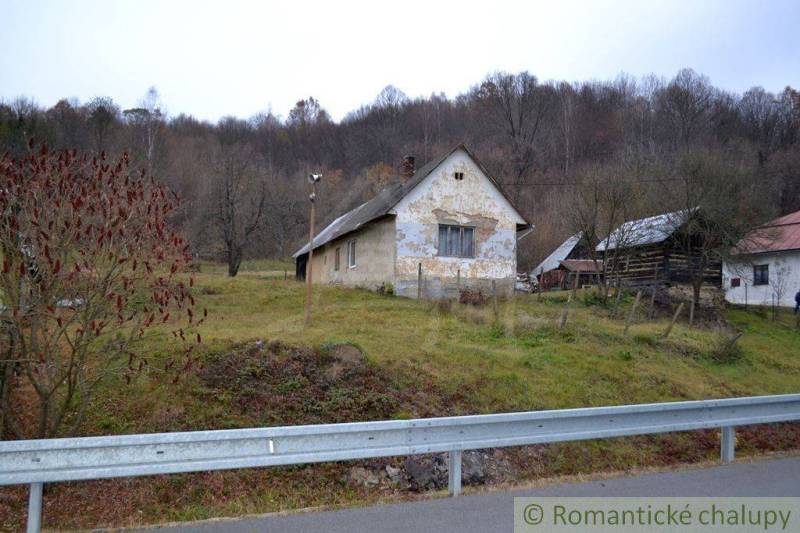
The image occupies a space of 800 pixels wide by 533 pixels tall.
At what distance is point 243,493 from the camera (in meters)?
7.42

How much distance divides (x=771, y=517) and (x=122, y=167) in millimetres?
8089

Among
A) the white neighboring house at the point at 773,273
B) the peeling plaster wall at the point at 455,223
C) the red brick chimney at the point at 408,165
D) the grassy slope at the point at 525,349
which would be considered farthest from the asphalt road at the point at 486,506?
the white neighboring house at the point at 773,273

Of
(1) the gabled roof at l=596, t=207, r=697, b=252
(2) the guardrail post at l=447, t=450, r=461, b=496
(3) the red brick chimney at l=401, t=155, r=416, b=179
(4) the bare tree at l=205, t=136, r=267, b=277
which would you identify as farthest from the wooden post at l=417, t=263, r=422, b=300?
(4) the bare tree at l=205, t=136, r=267, b=277

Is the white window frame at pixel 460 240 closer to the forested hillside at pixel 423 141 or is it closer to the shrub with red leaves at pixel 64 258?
the forested hillside at pixel 423 141

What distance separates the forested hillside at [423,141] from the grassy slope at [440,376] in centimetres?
1705

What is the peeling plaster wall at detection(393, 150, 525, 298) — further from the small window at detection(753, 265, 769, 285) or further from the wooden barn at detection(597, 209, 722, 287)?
the small window at detection(753, 265, 769, 285)

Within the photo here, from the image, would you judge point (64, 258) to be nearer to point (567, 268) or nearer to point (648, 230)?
point (648, 230)

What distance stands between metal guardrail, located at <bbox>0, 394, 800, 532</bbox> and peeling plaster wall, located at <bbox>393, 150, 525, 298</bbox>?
16.1 meters

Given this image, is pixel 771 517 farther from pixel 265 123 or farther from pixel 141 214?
pixel 265 123

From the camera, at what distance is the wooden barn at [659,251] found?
2906cm

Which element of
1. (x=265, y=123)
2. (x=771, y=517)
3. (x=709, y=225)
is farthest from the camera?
(x=265, y=123)

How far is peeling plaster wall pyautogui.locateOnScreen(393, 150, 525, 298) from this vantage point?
77.9ft

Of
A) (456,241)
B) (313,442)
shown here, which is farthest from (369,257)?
(313,442)

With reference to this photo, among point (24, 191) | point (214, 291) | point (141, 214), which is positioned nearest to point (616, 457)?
point (141, 214)
